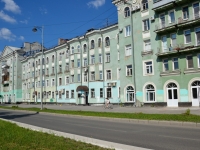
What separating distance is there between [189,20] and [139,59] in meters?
8.88

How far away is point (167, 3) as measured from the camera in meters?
27.6

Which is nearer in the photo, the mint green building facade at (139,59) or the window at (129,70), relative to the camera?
the mint green building facade at (139,59)

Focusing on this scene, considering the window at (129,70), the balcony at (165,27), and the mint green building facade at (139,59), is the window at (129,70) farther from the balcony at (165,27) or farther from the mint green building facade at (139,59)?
the balcony at (165,27)

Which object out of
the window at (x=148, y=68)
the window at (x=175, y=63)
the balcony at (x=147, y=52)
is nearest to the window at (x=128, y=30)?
the balcony at (x=147, y=52)

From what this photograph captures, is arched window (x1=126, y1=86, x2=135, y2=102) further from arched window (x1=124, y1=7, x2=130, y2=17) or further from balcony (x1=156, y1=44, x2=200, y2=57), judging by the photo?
arched window (x1=124, y1=7, x2=130, y2=17)

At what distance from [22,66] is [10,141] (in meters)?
65.2

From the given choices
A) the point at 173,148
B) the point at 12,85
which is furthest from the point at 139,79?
the point at 12,85

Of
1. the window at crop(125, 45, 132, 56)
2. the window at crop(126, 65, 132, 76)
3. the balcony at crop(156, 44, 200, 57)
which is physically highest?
the window at crop(125, 45, 132, 56)

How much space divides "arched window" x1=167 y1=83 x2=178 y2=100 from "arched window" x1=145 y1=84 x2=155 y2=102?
7.93 ft

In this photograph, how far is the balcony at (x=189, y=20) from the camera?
82.0 ft

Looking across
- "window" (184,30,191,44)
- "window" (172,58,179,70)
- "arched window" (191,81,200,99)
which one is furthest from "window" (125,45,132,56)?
"arched window" (191,81,200,99)

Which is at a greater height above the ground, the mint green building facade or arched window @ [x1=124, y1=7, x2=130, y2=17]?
arched window @ [x1=124, y1=7, x2=130, y2=17]

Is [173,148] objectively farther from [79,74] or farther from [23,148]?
[79,74]

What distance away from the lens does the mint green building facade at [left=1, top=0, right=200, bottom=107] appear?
26.3 meters
